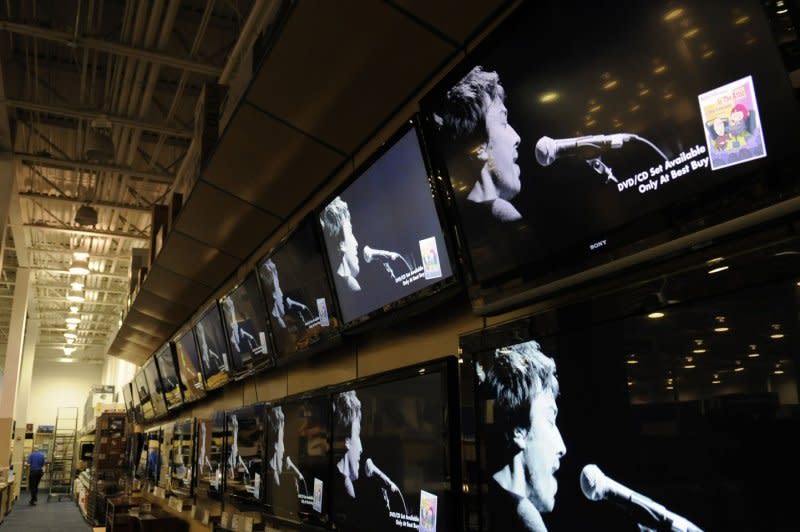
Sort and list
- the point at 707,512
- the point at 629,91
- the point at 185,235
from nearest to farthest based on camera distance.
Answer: the point at 707,512, the point at 629,91, the point at 185,235

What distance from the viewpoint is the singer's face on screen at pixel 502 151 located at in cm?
175

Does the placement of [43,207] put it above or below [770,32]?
above

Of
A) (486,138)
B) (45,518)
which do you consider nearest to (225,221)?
(486,138)

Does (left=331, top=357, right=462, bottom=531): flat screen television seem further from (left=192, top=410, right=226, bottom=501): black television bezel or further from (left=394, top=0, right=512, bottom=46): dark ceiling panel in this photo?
(left=192, top=410, right=226, bottom=501): black television bezel

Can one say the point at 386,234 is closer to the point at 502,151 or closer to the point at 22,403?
the point at 502,151

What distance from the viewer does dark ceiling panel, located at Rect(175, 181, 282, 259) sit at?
13.3ft

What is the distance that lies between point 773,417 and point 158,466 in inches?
312

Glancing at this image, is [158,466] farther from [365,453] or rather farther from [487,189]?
[487,189]

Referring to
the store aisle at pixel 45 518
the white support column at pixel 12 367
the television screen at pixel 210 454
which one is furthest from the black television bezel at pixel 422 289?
the white support column at pixel 12 367

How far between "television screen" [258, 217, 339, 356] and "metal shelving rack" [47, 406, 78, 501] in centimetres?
2306

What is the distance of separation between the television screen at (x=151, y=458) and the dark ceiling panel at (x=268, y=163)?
5100 millimetres

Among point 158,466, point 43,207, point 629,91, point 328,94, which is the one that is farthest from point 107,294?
point 629,91

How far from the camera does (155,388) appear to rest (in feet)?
27.5

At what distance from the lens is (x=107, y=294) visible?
68.3ft
